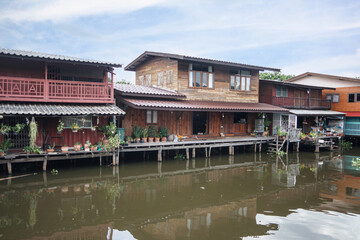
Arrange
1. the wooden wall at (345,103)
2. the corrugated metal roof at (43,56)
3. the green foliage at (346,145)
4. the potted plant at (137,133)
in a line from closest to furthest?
1. the corrugated metal roof at (43,56)
2. the potted plant at (137,133)
3. the green foliage at (346,145)
4. the wooden wall at (345,103)

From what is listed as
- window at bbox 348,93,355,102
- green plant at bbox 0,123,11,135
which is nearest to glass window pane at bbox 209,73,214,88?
green plant at bbox 0,123,11,135

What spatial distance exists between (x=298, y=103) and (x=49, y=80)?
22436 mm

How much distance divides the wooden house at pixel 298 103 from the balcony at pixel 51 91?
15.2 meters

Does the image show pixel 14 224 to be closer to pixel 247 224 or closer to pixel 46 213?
pixel 46 213

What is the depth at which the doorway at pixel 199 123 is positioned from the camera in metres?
21.0

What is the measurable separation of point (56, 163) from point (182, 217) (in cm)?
964

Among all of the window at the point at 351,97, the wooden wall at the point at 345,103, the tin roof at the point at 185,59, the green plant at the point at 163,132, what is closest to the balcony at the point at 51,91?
the green plant at the point at 163,132

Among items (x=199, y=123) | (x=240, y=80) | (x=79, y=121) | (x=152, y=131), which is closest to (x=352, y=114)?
(x=240, y=80)

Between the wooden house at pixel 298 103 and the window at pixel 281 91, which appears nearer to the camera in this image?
the wooden house at pixel 298 103

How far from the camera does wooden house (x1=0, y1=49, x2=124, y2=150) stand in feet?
43.3

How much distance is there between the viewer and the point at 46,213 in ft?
28.0

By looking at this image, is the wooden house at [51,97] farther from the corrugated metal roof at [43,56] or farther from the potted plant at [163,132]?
the potted plant at [163,132]

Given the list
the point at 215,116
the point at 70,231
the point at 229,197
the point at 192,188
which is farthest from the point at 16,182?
the point at 215,116

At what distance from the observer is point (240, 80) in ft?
74.3
